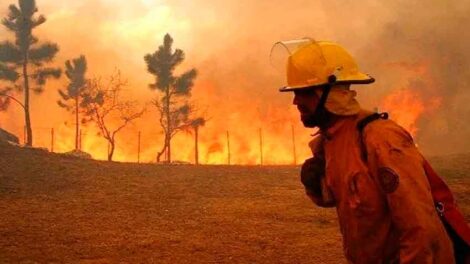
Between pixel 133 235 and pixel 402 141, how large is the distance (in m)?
8.57

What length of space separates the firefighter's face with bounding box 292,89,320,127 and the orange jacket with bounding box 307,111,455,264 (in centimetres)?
13

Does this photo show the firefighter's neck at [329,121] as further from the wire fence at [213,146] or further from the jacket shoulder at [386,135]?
the wire fence at [213,146]

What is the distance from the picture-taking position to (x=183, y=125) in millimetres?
40125

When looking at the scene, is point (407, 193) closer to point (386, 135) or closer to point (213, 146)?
point (386, 135)

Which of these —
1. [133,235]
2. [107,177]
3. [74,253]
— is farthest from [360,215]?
[107,177]

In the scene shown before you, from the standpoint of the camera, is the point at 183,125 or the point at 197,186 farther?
the point at 183,125

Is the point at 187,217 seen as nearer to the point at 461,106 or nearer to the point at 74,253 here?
the point at 74,253

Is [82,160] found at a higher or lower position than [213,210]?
higher

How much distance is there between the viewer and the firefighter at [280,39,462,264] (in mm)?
2141

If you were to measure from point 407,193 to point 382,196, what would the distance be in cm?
20

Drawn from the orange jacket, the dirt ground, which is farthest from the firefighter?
the dirt ground

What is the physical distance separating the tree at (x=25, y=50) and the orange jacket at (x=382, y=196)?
32.6 metres

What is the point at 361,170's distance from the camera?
2.36 m

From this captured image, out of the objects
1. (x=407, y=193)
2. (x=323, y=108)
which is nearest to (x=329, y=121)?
(x=323, y=108)
